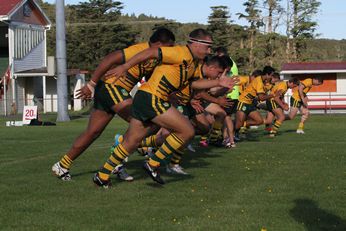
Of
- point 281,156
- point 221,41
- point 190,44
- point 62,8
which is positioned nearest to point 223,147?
point 281,156

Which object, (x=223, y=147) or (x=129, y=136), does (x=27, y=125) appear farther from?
(x=129, y=136)

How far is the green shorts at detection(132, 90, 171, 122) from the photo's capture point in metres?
8.36

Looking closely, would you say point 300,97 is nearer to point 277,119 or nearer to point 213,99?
point 277,119

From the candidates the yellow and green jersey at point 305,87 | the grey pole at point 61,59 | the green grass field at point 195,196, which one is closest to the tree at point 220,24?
the grey pole at point 61,59

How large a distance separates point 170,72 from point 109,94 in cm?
110

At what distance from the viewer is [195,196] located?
8.02 metres

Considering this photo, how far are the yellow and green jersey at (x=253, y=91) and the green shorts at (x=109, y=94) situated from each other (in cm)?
797

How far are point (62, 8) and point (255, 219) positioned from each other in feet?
85.9

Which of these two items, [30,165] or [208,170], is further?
[30,165]

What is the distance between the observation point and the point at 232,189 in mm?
8547

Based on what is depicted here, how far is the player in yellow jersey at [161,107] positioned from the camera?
27.4 feet

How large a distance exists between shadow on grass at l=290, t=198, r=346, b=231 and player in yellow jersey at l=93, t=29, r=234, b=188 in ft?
5.97

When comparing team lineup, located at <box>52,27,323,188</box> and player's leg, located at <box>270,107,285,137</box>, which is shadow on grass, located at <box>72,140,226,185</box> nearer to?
team lineup, located at <box>52,27,323,188</box>

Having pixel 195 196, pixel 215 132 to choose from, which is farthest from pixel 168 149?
pixel 215 132
